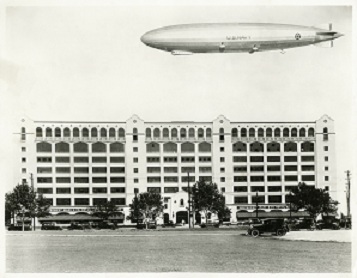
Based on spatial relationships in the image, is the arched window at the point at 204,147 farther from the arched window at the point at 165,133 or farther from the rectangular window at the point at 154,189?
the rectangular window at the point at 154,189

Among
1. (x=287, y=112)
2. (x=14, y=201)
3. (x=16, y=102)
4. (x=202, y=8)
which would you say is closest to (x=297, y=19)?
(x=202, y=8)

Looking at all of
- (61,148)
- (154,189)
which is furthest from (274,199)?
(61,148)

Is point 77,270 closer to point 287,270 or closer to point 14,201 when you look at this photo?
point 287,270

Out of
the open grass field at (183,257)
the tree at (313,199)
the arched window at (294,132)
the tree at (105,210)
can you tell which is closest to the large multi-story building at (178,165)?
the tree at (105,210)

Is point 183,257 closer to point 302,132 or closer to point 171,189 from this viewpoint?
point 302,132

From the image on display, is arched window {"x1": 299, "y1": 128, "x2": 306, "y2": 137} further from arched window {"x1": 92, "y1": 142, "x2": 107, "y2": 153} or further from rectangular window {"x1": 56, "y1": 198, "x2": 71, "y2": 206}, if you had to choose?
rectangular window {"x1": 56, "y1": 198, "x2": 71, "y2": 206}

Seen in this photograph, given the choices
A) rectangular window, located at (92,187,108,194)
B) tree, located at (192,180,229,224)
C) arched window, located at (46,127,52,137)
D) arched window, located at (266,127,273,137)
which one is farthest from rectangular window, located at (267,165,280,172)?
arched window, located at (46,127,52,137)
